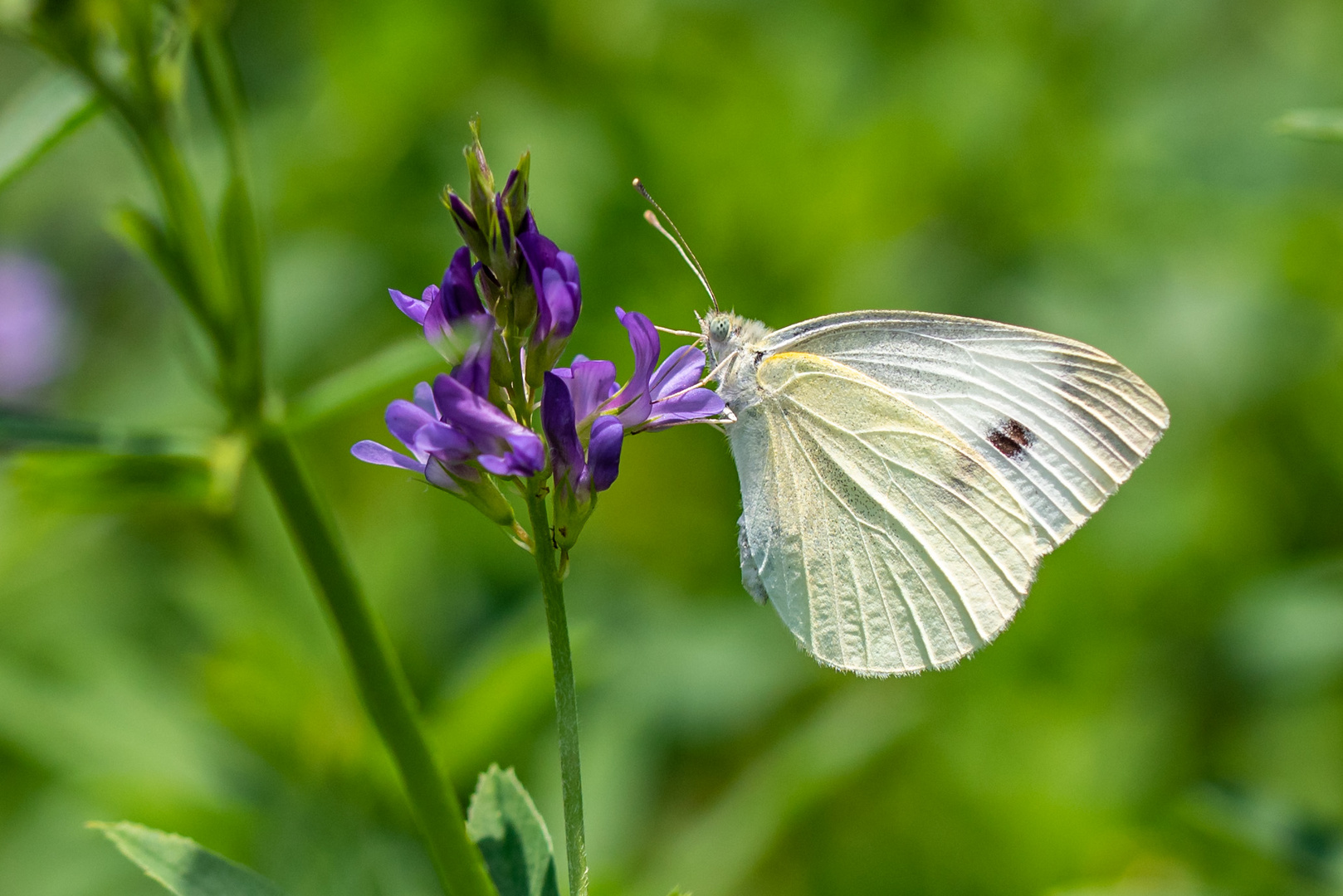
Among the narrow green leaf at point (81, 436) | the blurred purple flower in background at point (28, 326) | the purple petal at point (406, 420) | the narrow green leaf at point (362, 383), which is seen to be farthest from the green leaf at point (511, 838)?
the blurred purple flower in background at point (28, 326)

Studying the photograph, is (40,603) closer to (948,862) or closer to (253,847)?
(253,847)

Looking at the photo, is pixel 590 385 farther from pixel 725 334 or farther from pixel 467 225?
pixel 725 334

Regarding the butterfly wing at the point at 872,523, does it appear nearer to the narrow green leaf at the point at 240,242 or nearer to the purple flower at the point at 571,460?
the purple flower at the point at 571,460

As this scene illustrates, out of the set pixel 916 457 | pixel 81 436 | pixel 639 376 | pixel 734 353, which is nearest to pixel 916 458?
pixel 916 457

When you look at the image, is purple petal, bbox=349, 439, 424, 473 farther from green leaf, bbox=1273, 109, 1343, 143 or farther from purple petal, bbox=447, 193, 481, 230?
green leaf, bbox=1273, 109, 1343, 143

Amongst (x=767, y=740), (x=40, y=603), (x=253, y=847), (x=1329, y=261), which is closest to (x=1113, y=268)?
(x=1329, y=261)

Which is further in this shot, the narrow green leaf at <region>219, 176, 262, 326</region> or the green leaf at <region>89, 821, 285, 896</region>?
the narrow green leaf at <region>219, 176, 262, 326</region>

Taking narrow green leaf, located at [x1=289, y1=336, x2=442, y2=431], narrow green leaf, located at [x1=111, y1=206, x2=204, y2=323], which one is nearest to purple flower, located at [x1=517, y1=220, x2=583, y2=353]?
narrow green leaf, located at [x1=289, y1=336, x2=442, y2=431]
